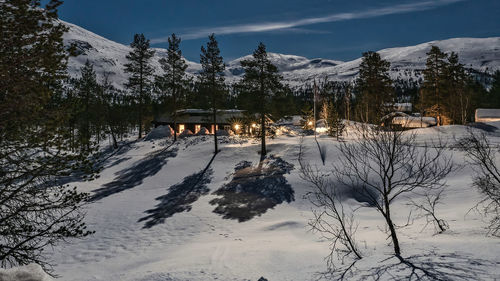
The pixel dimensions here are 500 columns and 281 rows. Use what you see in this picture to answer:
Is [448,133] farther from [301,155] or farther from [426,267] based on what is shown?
[426,267]

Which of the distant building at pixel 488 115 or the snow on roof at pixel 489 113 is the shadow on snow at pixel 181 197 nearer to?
the distant building at pixel 488 115

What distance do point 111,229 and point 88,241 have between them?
1688mm

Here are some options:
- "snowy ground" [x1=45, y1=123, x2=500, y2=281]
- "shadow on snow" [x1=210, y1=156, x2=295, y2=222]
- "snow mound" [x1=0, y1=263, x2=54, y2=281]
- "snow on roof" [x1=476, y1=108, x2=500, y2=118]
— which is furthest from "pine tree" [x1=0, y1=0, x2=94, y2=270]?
"snow on roof" [x1=476, y1=108, x2=500, y2=118]

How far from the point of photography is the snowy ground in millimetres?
9266

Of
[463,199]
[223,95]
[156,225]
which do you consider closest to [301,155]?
[223,95]

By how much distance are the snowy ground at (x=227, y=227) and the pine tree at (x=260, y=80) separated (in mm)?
5488

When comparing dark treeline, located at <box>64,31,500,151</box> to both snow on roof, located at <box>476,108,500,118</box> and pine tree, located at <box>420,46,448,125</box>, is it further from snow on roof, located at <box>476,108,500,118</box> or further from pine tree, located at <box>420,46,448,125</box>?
snow on roof, located at <box>476,108,500,118</box>

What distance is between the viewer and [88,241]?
48.4ft

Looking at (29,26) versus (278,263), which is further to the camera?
(278,263)

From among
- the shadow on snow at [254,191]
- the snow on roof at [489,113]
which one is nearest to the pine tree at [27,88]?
the shadow on snow at [254,191]

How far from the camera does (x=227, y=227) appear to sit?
16.6m

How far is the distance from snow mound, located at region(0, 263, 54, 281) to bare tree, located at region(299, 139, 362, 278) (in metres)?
6.60

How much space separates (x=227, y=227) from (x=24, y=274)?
488 inches

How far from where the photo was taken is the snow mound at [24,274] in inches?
183
